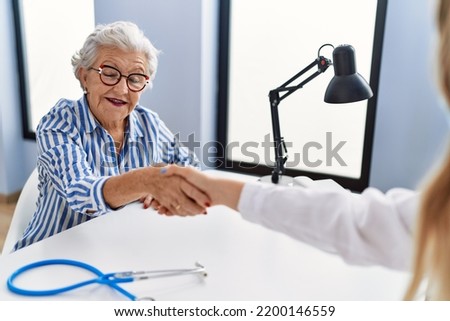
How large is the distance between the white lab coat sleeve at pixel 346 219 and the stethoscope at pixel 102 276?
21 centimetres

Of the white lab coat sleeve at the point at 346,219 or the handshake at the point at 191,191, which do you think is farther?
the handshake at the point at 191,191

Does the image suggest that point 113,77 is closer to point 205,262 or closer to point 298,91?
point 205,262

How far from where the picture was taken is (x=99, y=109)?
1521mm

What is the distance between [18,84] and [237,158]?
1765 mm

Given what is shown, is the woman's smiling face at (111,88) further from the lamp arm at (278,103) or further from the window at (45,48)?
the window at (45,48)

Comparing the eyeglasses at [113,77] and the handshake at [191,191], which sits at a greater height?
the eyeglasses at [113,77]

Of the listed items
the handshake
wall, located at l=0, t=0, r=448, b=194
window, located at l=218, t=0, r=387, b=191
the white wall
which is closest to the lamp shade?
wall, located at l=0, t=0, r=448, b=194

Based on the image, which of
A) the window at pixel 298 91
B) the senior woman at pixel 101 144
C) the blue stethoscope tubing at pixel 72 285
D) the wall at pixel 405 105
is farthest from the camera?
the window at pixel 298 91

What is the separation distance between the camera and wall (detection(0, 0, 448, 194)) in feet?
6.37

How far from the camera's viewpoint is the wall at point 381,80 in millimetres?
1942

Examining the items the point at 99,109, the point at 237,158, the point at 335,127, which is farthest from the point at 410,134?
the point at 99,109

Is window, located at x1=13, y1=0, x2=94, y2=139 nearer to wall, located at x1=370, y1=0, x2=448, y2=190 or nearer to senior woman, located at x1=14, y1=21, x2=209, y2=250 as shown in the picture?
senior woman, located at x1=14, y1=21, x2=209, y2=250

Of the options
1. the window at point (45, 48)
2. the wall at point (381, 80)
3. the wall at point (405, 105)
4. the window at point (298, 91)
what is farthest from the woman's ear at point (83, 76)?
the window at point (45, 48)
